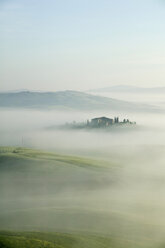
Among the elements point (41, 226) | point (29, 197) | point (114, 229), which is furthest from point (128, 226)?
point (29, 197)

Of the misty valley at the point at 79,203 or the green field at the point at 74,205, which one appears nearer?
the green field at the point at 74,205

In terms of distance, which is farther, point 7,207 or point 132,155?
point 132,155

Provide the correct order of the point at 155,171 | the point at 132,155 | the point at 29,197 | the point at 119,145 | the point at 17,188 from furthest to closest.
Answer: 1. the point at 119,145
2. the point at 132,155
3. the point at 155,171
4. the point at 17,188
5. the point at 29,197

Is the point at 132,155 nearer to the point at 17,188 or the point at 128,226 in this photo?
the point at 17,188

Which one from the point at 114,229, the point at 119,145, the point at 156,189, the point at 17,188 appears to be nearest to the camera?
the point at 114,229

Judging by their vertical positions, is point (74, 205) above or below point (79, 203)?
above

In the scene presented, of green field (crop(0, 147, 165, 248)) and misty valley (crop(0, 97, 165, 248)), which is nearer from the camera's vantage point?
green field (crop(0, 147, 165, 248))

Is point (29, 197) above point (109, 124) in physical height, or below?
below

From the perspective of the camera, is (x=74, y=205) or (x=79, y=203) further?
(x=79, y=203)
